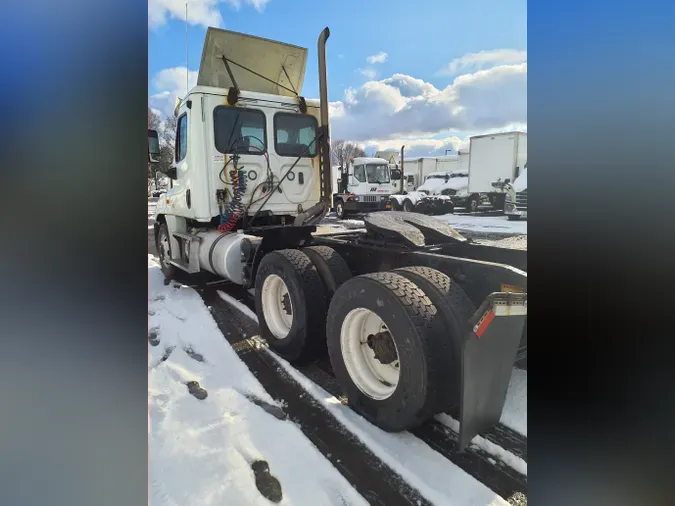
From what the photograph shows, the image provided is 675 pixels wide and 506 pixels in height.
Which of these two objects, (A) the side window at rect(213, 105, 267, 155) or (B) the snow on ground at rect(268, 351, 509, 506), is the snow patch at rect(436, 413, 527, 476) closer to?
(B) the snow on ground at rect(268, 351, 509, 506)

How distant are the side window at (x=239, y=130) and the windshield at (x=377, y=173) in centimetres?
1440

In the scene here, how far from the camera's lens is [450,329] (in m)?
2.55

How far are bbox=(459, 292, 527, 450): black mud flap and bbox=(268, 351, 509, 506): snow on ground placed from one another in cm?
21

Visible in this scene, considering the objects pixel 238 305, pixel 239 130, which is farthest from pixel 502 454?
pixel 239 130

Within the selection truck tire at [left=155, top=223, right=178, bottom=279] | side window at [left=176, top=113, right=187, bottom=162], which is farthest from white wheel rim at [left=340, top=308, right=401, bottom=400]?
truck tire at [left=155, top=223, right=178, bottom=279]

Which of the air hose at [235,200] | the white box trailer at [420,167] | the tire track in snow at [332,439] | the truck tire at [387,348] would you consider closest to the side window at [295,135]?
the air hose at [235,200]

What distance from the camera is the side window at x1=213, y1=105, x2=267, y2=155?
5641mm

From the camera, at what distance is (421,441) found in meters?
2.71

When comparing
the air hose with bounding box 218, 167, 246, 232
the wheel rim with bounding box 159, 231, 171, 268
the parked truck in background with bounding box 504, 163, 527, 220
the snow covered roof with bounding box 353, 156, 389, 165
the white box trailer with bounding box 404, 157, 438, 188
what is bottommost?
the wheel rim with bounding box 159, 231, 171, 268

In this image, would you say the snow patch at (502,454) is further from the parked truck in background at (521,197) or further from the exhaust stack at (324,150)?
the exhaust stack at (324,150)

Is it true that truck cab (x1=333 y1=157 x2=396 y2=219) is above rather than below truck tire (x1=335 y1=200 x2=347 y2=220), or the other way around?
above
